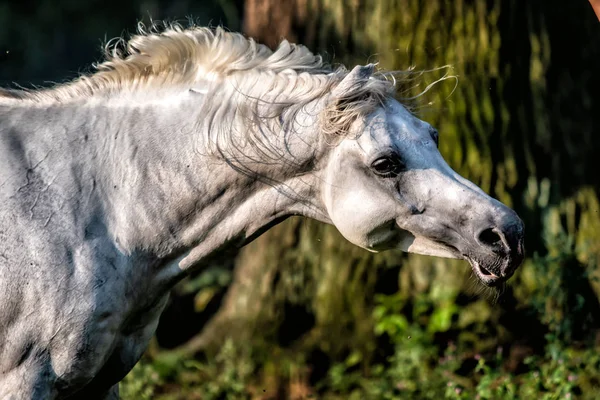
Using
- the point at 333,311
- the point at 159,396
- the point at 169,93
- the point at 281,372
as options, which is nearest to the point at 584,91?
the point at 333,311

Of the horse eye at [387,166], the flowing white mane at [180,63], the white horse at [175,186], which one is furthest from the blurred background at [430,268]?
the horse eye at [387,166]

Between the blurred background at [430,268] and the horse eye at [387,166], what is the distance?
304 centimetres

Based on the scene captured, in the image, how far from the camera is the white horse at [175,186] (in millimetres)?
3477

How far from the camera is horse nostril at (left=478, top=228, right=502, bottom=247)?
3.49 meters

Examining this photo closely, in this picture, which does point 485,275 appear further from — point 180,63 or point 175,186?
point 180,63

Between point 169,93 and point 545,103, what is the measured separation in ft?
13.0

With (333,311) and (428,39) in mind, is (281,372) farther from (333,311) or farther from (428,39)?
(428,39)

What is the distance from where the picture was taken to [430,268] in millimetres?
6785

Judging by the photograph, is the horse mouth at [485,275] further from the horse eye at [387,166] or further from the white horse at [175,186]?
the horse eye at [387,166]

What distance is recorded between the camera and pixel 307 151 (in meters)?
3.68

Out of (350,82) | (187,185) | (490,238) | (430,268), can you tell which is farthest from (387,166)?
(430,268)

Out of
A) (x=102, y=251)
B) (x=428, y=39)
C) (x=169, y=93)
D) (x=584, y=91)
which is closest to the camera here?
(x=102, y=251)

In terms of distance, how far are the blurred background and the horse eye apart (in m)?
3.04

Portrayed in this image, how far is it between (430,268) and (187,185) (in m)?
3.38
